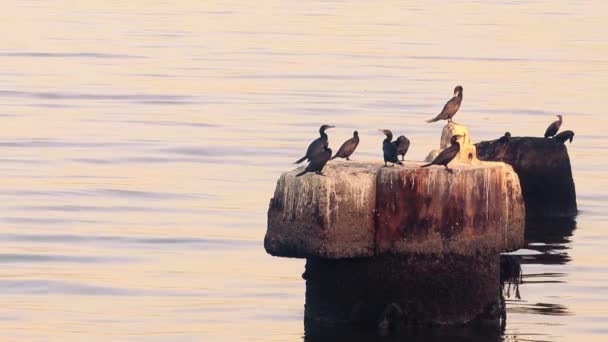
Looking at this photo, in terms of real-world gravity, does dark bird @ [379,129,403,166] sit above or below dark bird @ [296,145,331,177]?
above

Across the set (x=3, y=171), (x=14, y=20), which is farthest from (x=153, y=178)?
(x=14, y=20)

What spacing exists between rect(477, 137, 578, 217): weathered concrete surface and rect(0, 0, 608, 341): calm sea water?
34 centimetres

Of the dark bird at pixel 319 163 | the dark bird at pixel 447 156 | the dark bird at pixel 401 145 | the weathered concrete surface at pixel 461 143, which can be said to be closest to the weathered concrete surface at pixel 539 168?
the dark bird at pixel 401 145

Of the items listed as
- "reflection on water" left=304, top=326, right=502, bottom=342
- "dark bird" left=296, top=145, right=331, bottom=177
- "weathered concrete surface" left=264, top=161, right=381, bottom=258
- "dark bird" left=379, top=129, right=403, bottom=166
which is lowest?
"reflection on water" left=304, top=326, right=502, bottom=342

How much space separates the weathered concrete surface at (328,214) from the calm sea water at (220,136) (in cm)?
145

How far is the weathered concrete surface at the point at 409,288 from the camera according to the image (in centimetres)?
1567

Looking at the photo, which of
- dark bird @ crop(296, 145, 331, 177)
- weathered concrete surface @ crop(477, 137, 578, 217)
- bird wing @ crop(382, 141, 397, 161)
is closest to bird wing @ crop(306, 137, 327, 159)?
dark bird @ crop(296, 145, 331, 177)

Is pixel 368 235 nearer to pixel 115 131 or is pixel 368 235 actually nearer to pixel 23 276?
pixel 23 276

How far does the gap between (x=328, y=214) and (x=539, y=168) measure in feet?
29.3

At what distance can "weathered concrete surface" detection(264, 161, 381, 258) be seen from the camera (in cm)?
1536

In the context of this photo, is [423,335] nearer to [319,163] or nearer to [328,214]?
[328,214]

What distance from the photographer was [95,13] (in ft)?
245

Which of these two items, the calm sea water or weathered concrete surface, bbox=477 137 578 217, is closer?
the calm sea water

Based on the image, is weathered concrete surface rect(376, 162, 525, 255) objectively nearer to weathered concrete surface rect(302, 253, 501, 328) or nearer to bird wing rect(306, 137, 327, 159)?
weathered concrete surface rect(302, 253, 501, 328)
